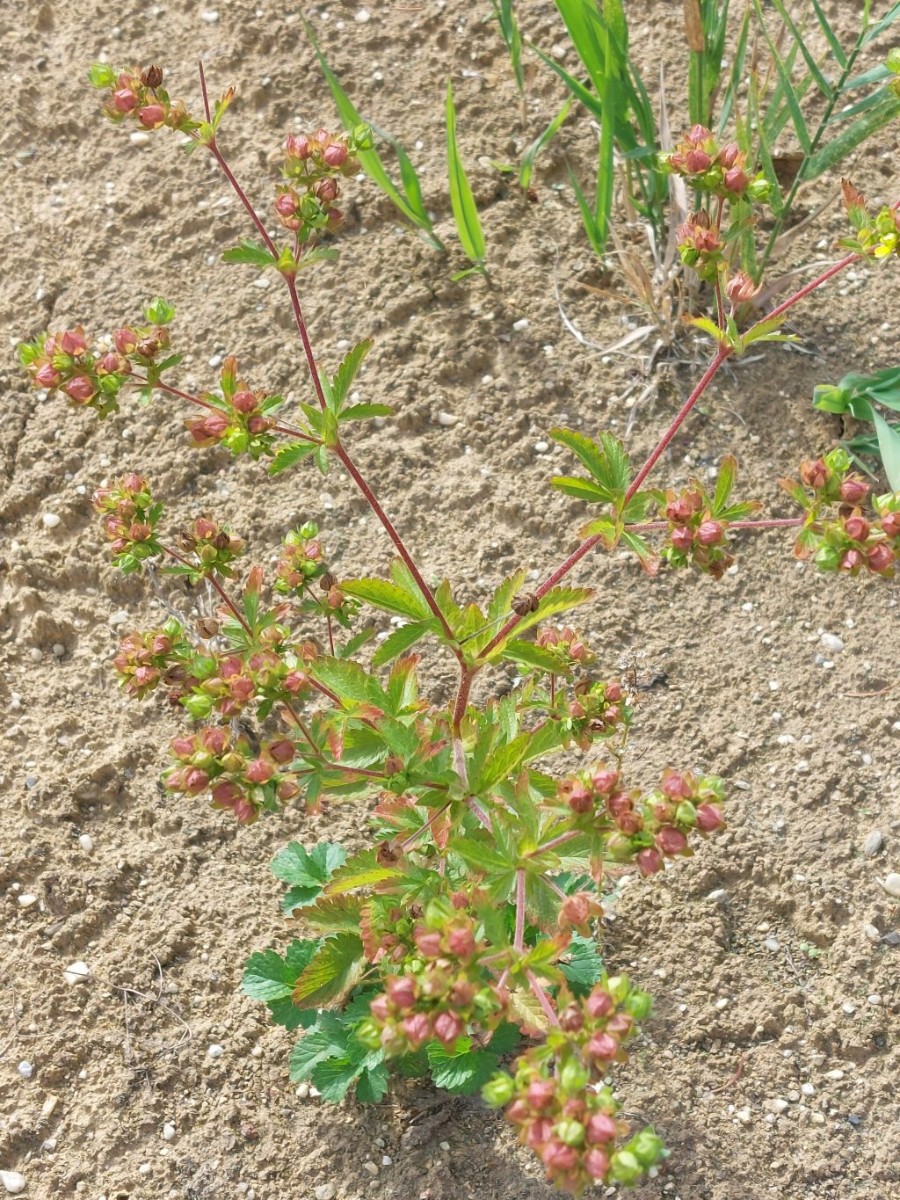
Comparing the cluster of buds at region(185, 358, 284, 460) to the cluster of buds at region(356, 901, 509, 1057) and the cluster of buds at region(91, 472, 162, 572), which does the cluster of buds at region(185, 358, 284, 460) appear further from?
the cluster of buds at region(356, 901, 509, 1057)

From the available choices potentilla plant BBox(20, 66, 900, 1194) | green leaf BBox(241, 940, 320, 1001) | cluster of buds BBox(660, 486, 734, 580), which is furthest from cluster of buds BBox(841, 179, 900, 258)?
green leaf BBox(241, 940, 320, 1001)

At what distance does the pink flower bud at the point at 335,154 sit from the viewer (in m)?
1.85

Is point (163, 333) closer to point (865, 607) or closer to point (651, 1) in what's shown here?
point (865, 607)

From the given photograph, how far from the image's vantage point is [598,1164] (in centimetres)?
126

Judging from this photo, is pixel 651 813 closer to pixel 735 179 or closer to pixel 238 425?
pixel 238 425

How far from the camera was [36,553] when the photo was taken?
2.79m

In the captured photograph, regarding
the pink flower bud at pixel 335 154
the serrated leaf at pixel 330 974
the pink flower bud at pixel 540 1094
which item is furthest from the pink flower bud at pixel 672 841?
the pink flower bud at pixel 335 154

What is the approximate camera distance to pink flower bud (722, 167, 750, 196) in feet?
5.76

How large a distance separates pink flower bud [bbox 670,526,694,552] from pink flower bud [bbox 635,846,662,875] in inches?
17.6

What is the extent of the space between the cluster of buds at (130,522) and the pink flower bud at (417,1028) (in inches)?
36.6

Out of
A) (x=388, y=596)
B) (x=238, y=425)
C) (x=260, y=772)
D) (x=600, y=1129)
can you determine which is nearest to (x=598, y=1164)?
(x=600, y=1129)

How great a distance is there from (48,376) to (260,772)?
69 cm

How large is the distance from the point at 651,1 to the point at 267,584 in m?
2.07

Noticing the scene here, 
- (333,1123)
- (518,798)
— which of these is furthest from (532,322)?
(333,1123)
